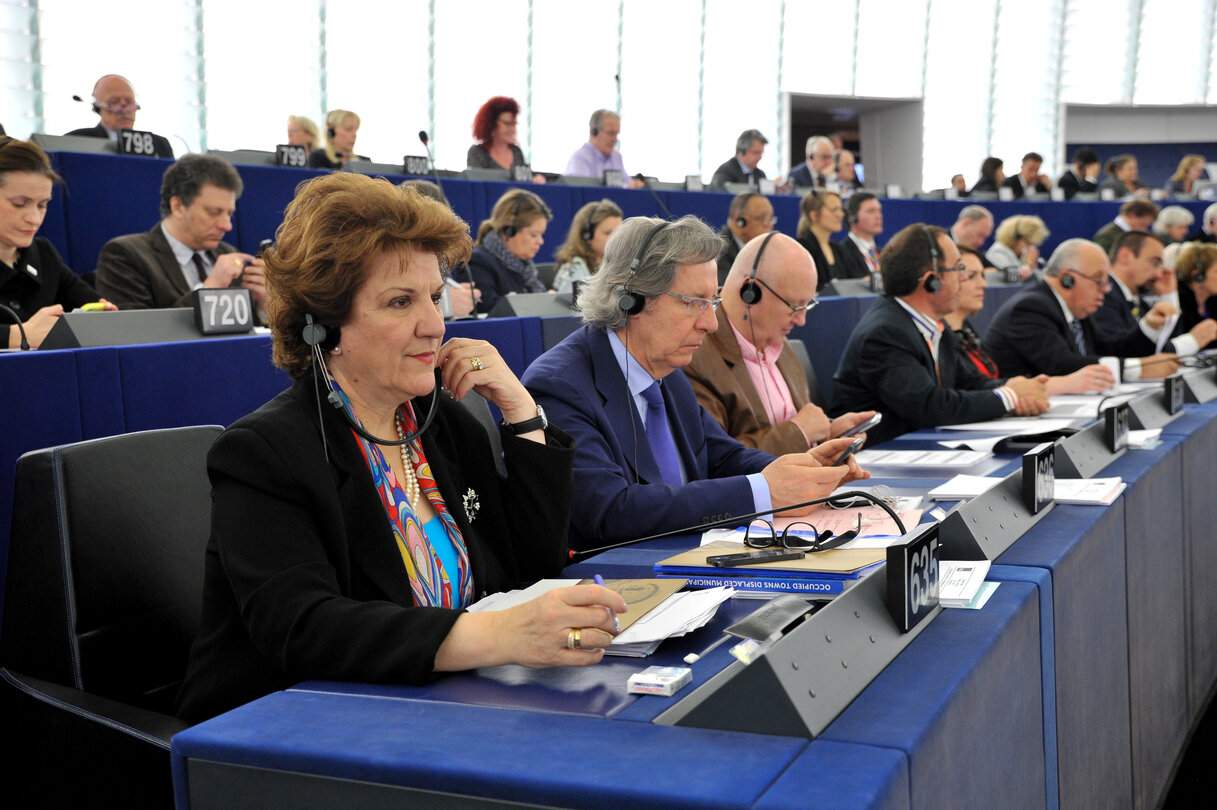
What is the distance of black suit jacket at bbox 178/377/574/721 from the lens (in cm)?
104

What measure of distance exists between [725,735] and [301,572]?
0.50m

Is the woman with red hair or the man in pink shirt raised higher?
the woman with red hair

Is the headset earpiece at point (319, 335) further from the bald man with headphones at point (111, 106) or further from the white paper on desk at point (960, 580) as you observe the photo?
the bald man with headphones at point (111, 106)

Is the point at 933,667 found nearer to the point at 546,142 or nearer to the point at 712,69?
the point at 546,142

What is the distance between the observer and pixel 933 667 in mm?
950

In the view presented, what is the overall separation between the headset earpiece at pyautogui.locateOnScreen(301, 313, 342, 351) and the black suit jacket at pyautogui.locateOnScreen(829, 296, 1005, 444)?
2.09 meters

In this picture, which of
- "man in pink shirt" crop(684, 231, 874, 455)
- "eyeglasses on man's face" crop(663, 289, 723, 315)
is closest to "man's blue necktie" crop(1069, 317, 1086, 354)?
"man in pink shirt" crop(684, 231, 874, 455)

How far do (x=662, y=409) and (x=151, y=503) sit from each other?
0.97 m

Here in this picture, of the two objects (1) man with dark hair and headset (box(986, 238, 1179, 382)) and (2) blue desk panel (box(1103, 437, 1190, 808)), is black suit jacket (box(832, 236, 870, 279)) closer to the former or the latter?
(1) man with dark hair and headset (box(986, 238, 1179, 382))

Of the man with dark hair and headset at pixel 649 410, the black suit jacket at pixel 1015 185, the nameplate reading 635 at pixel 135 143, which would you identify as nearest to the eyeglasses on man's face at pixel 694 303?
the man with dark hair and headset at pixel 649 410

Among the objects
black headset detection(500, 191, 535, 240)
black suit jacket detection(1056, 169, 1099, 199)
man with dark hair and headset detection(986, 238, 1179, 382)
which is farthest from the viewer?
black suit jacket detection(1056, 169, 1099, 199)

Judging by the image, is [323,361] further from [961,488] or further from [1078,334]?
[1078,334]

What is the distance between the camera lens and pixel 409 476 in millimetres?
1399

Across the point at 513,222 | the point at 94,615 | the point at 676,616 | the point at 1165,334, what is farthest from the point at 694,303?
the point at 1165,334
